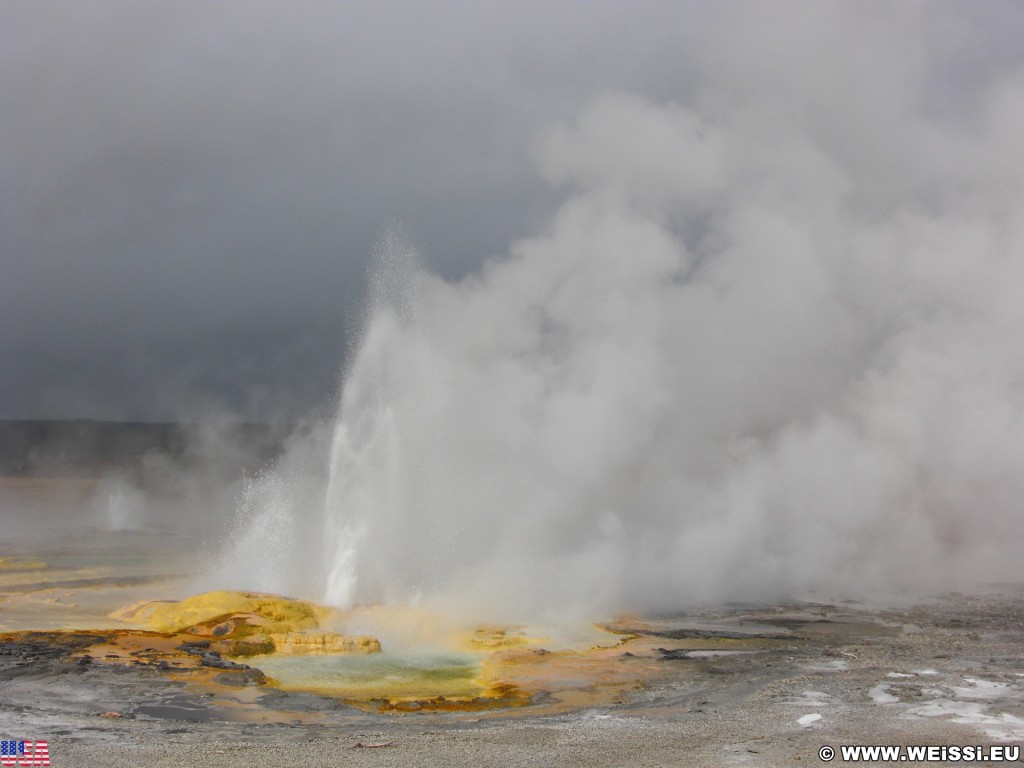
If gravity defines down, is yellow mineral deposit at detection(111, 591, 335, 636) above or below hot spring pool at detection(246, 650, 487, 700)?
above

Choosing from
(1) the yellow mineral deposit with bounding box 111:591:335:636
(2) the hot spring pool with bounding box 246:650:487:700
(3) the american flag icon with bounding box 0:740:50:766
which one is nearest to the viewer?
(3) the american flag icon with bounding box 0:740:50:766

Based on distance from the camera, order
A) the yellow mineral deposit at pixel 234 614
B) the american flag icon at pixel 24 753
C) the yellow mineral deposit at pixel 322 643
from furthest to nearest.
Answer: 1. the yellow mineral deposit at pixel 234 614
2. the yellow mineral deposit at pixel 322 643
3. the american flag icon at pixel 24 753

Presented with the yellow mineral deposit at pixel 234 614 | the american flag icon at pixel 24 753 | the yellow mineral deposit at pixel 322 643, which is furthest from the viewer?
the yellow mineral deposit at pixel 234 614

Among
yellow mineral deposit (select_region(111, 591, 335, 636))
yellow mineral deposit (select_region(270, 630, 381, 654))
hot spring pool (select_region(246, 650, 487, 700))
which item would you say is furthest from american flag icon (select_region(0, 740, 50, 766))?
yellow mineral deposit (select_region(111, 591, 335, 636))

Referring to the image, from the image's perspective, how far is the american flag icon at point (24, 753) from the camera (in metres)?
10.5

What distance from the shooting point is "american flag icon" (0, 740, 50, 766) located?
10484mm

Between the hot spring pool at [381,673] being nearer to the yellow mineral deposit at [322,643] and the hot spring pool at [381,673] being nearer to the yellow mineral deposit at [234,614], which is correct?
the yellow mineral deposit at [322,643]

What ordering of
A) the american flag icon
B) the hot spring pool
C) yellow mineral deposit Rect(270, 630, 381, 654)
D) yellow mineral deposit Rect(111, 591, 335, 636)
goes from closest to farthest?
the american flag icon < the hot spring pool < yellow mineral deposit Rect(270, 630, 381, 654) < yellow mineral deposit Rect(111, 591, 335, 636)

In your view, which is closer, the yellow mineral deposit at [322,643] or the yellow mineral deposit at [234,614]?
the yellow mineral deposit at [322,643]

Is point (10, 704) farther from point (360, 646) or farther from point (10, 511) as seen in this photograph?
point (10, 511)

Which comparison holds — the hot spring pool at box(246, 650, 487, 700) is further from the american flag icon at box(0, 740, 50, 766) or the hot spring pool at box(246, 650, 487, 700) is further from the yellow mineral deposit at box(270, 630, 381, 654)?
the american flag icon at box(0, 740, 50, 766)

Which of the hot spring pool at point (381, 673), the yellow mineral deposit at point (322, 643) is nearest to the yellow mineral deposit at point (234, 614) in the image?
the yellow mineral deposit at point (322, 643)

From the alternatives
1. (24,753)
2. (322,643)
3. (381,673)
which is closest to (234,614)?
(322,643)

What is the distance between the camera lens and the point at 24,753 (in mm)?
10773
